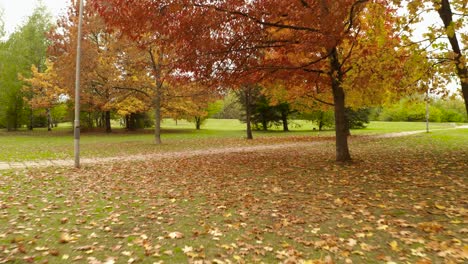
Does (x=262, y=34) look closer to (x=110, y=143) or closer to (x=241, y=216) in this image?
(x=241, y=216)

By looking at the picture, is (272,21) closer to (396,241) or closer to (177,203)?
(177,203)

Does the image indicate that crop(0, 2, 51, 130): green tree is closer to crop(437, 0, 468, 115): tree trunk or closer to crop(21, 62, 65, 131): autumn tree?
crop(21, 62, 65, 131): autumn tree

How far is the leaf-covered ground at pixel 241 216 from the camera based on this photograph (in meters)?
4.23

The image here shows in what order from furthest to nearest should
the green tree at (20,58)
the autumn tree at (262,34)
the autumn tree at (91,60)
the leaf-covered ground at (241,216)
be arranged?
the green tree at (20,58)
the autumn tree at (91,60)
the autumn tree at (262,34)
the leaf-covered ground at (241,216)

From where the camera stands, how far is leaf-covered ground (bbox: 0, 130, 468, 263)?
167 inches

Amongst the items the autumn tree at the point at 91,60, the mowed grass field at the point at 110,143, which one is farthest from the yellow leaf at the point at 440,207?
the autumn tree at the point at 91,60

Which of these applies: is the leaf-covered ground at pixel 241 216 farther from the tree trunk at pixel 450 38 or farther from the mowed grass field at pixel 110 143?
the mowed grass field at pixel 110 143

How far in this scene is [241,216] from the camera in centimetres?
583

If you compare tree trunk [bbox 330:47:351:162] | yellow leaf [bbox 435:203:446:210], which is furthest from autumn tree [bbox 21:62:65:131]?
yellow leaf [bbox 435:203:446:210]

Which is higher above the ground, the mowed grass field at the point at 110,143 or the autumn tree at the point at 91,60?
the autumn tree at the point at 91,60

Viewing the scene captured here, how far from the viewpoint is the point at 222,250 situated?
436 centimetres

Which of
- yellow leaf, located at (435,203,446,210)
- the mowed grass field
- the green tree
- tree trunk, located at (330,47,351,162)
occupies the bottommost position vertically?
yellow leaf, located at (435,203,446,210)

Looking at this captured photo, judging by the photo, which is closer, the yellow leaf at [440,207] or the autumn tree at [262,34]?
the yellow leaf at [440,207]

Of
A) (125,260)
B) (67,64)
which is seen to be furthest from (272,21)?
(67,64)
